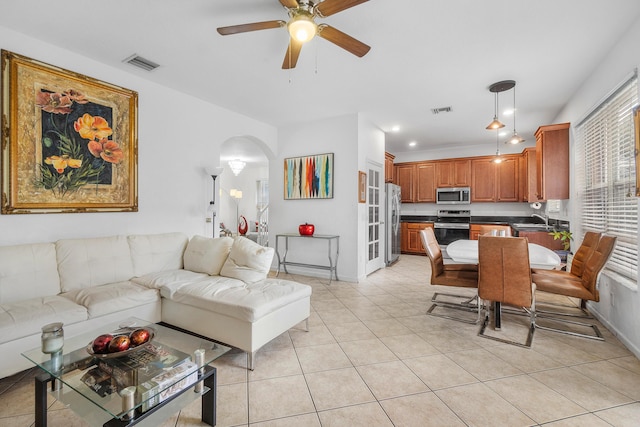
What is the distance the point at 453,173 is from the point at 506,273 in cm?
481

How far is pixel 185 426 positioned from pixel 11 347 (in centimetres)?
132

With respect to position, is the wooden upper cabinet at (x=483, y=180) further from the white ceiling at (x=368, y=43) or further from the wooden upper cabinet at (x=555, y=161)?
the wooden upper cabinet at (x=555, y=161)

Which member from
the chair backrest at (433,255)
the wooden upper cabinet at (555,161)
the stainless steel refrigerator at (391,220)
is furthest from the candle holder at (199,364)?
the wooden upper cabinet at (555,161)

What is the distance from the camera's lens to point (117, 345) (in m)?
1.54

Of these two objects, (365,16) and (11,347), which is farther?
(365,16)

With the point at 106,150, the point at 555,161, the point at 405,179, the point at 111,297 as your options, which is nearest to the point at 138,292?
the point at 111,297

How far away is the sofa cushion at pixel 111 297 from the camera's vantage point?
221 cm

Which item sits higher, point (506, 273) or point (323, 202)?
point (323, 202)

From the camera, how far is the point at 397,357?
2268 millimetres

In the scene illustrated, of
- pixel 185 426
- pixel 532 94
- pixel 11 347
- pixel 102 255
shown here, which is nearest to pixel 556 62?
pixel 532 94

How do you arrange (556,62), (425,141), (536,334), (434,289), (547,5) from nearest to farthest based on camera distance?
(547,5) < (536,334) < (556,62) < (434,289) < (425,141)

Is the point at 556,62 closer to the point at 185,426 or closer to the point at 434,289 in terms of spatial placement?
the point at 434,289

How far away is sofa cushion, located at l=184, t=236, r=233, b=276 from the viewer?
309 centimetres

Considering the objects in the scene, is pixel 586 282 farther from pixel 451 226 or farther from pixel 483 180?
pixel 483 180
